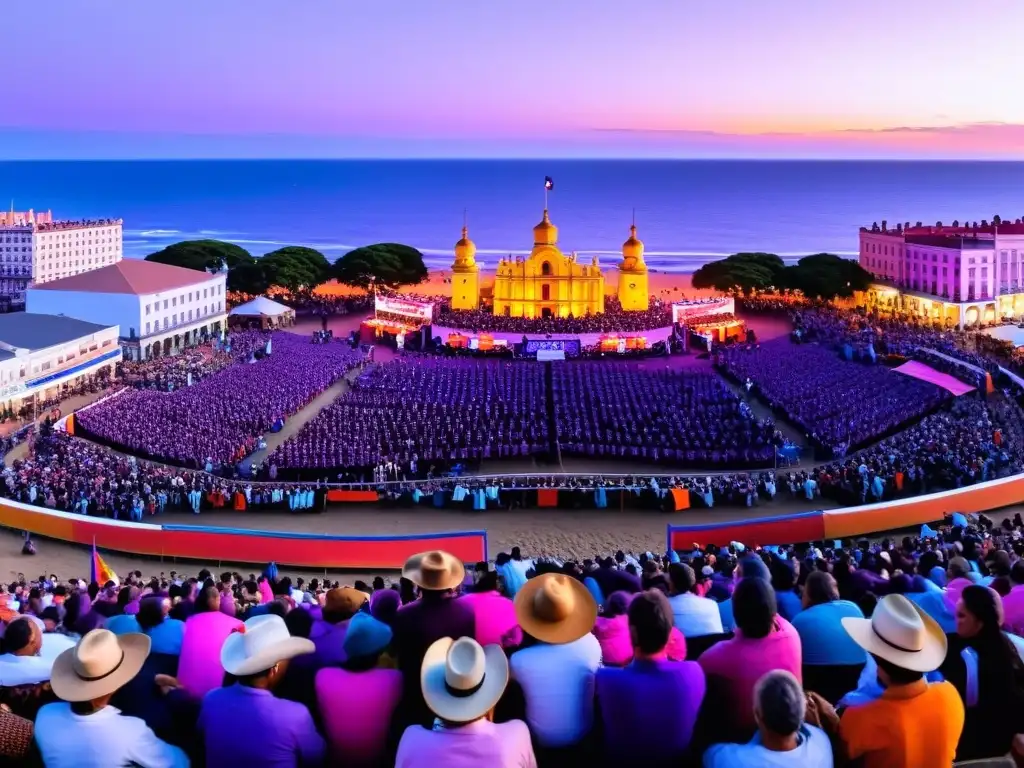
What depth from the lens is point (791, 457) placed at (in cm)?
2505

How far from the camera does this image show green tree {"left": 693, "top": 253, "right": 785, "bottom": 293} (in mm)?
60875

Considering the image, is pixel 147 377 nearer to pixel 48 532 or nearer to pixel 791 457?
pixel 48 532

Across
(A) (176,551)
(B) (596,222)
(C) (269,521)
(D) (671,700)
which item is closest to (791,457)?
(C) (269,521)

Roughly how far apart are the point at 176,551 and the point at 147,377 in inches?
696

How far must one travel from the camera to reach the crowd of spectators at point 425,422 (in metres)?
24.3

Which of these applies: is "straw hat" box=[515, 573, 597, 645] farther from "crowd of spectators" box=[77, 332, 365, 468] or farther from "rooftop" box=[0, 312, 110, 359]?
"rooftop" box=[0, 312, 110, 359]

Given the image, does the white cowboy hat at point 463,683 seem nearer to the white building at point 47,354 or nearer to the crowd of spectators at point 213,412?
the crowd of spectators at point 213,412

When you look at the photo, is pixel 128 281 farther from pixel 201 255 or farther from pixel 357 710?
pixel 357 710

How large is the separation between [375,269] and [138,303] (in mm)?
23956

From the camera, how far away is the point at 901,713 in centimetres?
487

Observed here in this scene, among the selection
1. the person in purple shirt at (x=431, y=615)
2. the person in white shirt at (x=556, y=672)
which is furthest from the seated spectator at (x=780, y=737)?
the person in purple shirt at (x=431, y=615)

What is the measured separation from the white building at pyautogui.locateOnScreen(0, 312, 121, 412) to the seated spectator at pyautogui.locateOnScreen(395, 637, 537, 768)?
96.9ft

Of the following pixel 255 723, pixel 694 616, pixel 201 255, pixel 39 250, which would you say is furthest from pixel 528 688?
pixel 39 250

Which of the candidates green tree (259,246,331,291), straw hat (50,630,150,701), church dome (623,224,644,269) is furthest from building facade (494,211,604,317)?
straw hat (50,630,150,701)
